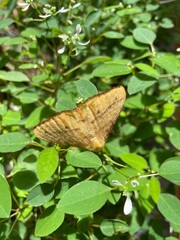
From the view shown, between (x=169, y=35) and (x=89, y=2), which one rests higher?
(x=89, y=2)

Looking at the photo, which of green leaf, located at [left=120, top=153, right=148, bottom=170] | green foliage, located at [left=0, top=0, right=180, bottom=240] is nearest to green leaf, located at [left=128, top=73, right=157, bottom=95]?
green foliage, located at [left=0, top=0, right=180, bottom=240]

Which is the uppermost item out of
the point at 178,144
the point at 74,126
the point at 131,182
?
the point at 74,126

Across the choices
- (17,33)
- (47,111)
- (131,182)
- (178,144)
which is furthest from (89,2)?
(131,182)

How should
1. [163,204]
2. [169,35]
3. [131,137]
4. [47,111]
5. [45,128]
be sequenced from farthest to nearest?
[169,35] → [131,137] → [47,111] → [163,204] → [45,128]

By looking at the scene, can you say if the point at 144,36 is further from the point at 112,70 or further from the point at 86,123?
the point at 86,123

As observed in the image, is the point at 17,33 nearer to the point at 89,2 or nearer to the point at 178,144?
the point at 89,2

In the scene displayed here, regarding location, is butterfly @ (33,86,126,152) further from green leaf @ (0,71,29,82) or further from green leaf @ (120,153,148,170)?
green leaf @ (0,71,29,82)

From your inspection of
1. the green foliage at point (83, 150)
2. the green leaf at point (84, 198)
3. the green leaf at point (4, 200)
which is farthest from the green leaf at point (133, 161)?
the green leaf at point (4, 200)

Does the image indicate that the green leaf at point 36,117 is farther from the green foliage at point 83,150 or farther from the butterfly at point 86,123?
the butterfly at point 86,123
